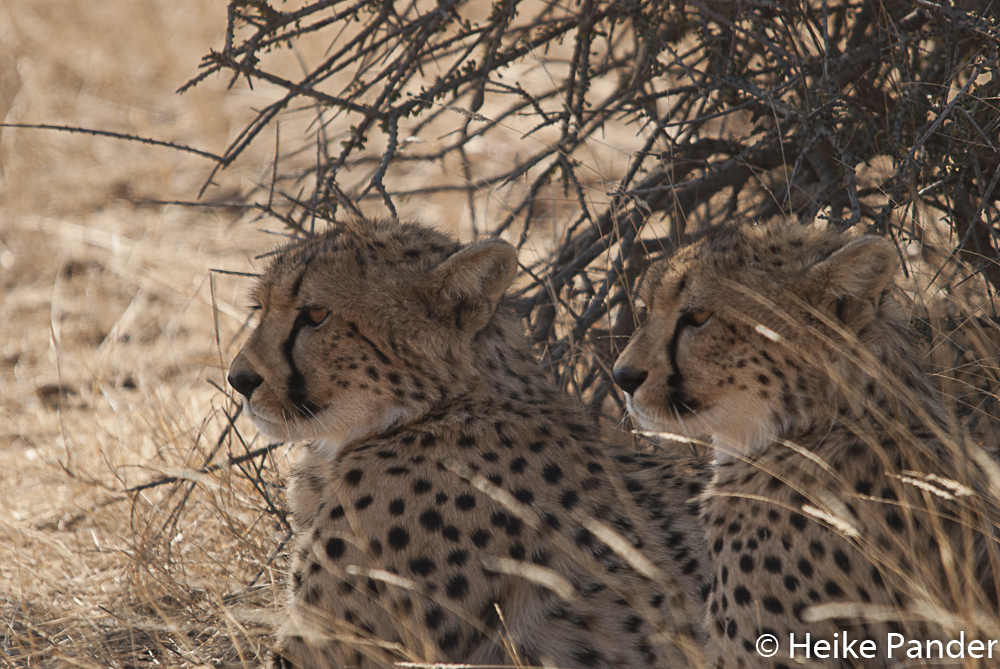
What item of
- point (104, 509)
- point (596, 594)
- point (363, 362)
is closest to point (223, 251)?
point (104, 509)

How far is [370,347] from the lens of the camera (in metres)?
2.18

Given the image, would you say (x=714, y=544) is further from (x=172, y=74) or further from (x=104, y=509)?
(x=172, y=74)

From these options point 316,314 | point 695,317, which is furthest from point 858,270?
point 316,314

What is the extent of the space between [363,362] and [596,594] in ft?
2.27

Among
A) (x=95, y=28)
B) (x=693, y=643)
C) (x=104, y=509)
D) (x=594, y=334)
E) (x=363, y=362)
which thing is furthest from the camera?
(x=95, y=28)

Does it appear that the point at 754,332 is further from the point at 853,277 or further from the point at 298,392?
the point at 298,392

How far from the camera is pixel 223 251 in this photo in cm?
580

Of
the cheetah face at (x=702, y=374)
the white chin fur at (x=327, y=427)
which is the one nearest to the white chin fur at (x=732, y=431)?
the cheetah face at (x=702, y=374)

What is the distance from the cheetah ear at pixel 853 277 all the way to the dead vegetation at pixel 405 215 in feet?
1.27

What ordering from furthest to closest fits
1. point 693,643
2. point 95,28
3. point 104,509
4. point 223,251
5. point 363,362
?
point 95,28
point 223,251
point 104,509
point 363,362
point 693,643

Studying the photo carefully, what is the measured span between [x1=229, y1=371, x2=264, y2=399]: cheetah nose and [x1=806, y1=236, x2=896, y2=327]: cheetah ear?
1.17 metres

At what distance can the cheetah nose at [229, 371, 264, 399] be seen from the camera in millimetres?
2176

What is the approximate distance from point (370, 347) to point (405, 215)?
193cm

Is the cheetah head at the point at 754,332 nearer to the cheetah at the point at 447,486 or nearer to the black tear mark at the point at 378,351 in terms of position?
the cheetah at the point at 447,486
